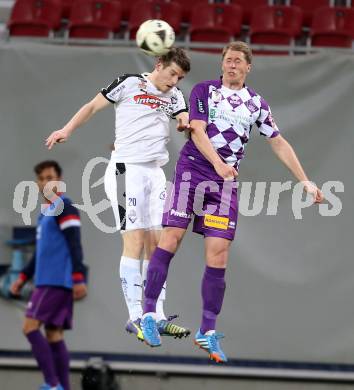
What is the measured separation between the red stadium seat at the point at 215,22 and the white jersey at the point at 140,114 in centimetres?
442

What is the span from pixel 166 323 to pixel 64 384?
1413mm

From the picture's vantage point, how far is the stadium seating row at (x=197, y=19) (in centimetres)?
1202

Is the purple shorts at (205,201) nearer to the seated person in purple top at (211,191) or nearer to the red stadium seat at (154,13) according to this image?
the seated person in purple top at (211,191)

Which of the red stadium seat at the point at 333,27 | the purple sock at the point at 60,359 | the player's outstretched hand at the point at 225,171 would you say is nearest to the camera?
the player's outstretched hand at the point at 225,171

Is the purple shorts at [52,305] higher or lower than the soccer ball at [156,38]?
lower

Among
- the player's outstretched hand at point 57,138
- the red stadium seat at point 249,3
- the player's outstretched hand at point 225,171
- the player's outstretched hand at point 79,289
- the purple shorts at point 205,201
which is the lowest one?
the player's outstretched hand at point 79,289

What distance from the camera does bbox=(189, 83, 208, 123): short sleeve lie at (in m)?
7.38

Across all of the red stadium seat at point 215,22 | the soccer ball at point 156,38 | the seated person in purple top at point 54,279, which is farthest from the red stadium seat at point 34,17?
the soccer ball at point 156,38

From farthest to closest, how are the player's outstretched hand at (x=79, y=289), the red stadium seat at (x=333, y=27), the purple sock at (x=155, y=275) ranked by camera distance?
1. the red stadium seat at (x=333, y=27)
2. the player's outstretched hand at (x=79, y=289)
3. the purple sock at (x=155, y=275)

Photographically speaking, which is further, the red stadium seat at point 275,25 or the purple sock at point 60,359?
the red stadium seat at point 275,25

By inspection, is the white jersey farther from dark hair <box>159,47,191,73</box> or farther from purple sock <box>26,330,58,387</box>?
purple sock <box>26,330,58,387</box>

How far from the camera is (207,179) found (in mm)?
7453

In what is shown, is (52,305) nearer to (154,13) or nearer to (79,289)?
(79,289)

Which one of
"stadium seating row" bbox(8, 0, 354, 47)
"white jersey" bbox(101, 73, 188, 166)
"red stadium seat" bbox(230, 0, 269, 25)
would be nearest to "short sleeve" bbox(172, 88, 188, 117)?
"white jersey" bbox(101, 73, 188, 166)
